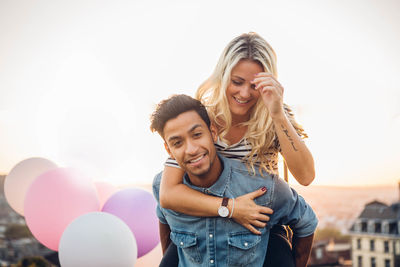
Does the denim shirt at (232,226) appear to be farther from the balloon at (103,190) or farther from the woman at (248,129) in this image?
the balloon at (103,190)

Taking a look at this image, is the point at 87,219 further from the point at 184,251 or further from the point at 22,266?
the point at 22,266

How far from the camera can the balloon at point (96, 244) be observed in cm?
256

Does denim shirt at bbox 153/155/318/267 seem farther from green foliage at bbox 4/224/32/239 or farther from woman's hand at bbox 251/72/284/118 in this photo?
green foliage at bbox 4/224/32/239

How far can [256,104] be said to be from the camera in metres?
1.91

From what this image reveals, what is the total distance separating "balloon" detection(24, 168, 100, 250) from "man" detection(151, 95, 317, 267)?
74.4 inches

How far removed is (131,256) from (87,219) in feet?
1.36

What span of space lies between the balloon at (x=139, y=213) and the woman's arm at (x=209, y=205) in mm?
1811

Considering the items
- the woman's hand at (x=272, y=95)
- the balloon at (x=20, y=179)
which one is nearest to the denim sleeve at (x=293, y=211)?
the woman's hand at (x=272, y=95)

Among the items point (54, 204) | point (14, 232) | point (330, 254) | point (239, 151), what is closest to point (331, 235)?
point (330, 254)

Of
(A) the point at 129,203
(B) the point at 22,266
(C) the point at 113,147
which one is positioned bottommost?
(B) the point at 22,266

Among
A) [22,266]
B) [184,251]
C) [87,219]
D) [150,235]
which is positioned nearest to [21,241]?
[22,266]

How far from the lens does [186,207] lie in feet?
5.20

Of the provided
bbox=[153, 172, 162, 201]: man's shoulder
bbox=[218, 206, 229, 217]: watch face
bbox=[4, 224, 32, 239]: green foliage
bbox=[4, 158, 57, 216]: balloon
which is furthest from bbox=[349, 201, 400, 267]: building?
bbox=[218, 206, 229, 217]: watch face

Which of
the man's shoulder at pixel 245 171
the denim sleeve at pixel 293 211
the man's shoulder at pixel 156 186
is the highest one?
the man's shoulder at pixel 245 171
